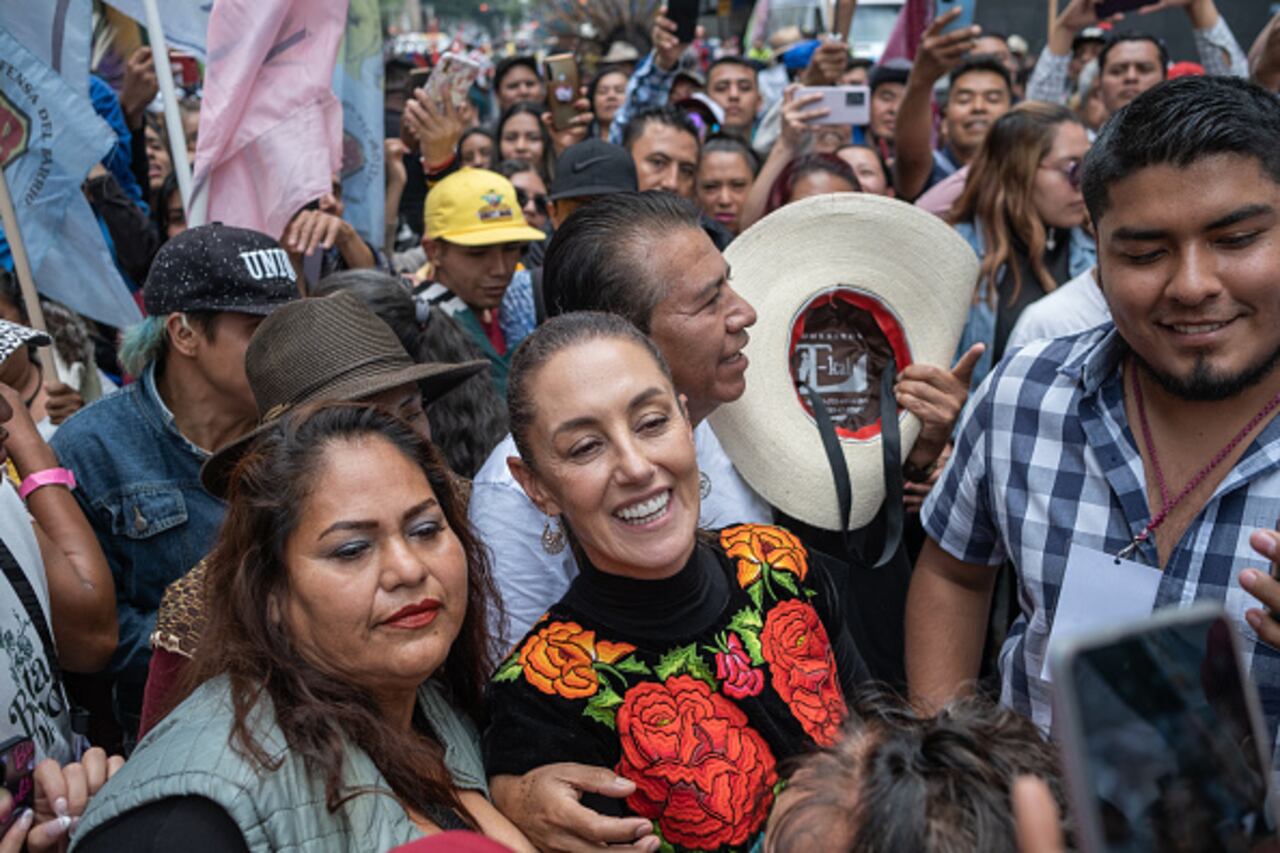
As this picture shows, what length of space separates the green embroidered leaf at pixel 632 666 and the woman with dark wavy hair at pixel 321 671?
0.27 meters

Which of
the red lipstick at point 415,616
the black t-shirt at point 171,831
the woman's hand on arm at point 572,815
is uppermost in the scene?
the red lipstick at point 415,616

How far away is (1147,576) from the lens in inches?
75.4

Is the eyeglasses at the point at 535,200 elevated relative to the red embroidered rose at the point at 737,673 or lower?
lower

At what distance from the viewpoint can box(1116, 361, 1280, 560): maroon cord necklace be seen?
1921 millimetres

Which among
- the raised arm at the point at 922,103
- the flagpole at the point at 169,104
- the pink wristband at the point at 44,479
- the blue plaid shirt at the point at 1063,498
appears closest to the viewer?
the blue plaid shirt at the point at 1063,498

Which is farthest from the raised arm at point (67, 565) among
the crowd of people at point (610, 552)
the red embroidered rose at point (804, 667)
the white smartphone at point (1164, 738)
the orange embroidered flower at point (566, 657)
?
the white smartphone at point (1164, 738)

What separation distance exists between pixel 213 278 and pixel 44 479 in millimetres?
619

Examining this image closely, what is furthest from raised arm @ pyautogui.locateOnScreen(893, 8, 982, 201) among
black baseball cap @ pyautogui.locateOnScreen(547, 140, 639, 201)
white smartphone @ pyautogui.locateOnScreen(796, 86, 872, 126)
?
black baseball cap @ pyautogui.locateOnScreen(547, 140, 639, 201)

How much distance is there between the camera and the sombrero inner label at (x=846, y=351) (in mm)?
2703

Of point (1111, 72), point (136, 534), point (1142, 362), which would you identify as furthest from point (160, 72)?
point (1111, 72)

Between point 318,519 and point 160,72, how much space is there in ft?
8.67

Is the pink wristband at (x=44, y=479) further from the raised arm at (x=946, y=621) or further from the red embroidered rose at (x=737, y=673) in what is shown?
the raised arm at (x=946, y=621)

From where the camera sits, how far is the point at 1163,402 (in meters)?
2.02

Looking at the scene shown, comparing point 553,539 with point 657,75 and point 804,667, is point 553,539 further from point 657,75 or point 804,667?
point 657,75
